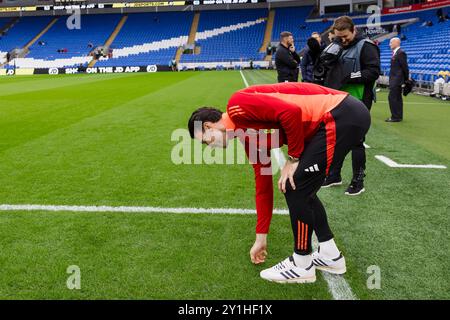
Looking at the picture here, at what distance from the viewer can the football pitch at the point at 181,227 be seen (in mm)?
3160

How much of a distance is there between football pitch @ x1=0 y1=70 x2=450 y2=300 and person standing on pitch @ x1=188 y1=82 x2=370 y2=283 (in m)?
0.44

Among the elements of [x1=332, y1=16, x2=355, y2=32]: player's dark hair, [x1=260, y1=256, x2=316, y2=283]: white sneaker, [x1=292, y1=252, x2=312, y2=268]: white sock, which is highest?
[x1=332, y1=16, x2=355, y2=32]: player's dark hair

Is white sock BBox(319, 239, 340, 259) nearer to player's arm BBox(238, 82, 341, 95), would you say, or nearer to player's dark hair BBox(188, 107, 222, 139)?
player's arm BBox(238, 82, 341, 95)

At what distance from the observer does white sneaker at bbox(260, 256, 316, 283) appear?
3211 mm

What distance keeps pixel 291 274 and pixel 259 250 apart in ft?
1.11

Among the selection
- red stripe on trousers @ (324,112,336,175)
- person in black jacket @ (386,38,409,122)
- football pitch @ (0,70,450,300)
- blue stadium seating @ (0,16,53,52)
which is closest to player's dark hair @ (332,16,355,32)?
football pitch @ (0,70,450,300)

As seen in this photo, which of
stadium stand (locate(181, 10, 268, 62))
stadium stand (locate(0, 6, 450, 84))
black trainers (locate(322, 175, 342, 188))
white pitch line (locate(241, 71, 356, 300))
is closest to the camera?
white pitch line (locate(241, 71, 356, 300))

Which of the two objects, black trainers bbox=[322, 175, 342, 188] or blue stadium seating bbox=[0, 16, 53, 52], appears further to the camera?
blue stadium seating bbox=[0, 16, 53, 52]

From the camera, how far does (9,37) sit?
56.1 meters

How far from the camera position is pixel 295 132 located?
8.96 ft

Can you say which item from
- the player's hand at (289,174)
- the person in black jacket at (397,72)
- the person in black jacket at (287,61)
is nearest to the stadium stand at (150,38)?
the person in black jacket at (397,72)

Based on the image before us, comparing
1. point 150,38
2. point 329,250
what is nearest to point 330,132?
point 329,250

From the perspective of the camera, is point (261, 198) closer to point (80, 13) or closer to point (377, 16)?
point (377, 16)

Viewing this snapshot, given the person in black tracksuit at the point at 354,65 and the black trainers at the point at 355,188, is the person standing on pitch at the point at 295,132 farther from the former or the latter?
the black trainers at the point at 355,188
